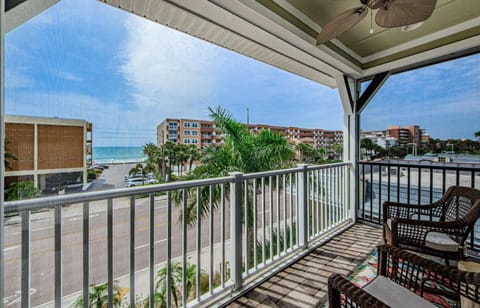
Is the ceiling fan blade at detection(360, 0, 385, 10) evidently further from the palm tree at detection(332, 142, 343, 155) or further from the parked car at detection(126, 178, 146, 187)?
the palm tree at detection(332, 142, 343, 155)

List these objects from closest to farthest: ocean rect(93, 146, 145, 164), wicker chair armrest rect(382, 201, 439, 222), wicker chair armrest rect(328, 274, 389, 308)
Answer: wicker chair armrest rect(328, 274, 389, 308)
ocean rect(93, 146, 145, 164)
wicker chair armrest rect(382, 201, 439, 222)

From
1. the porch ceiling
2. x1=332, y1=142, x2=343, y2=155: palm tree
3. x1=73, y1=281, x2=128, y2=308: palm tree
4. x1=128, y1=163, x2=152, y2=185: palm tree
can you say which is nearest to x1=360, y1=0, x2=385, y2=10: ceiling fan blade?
the porch ceiling

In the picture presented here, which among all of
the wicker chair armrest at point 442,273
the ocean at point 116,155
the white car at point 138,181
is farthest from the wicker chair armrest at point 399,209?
the ocean at point 116,155

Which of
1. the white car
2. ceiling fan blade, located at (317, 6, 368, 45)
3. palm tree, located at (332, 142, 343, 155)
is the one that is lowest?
the white car

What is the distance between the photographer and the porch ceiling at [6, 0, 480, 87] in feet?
6.00

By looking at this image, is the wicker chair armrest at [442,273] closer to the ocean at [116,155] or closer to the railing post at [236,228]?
the railing post at [236,228]

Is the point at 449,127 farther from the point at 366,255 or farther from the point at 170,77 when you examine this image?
the point at 170,77

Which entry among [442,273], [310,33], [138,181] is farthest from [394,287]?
[310,33]

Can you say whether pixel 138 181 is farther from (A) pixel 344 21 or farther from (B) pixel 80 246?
(A) pixel 344 21

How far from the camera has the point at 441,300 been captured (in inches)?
68.9

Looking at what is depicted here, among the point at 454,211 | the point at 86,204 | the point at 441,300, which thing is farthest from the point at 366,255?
the point at 86,204

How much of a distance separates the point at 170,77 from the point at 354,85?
3.14 meters

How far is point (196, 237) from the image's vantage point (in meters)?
1.76

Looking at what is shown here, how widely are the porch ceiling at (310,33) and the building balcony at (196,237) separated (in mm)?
1424
